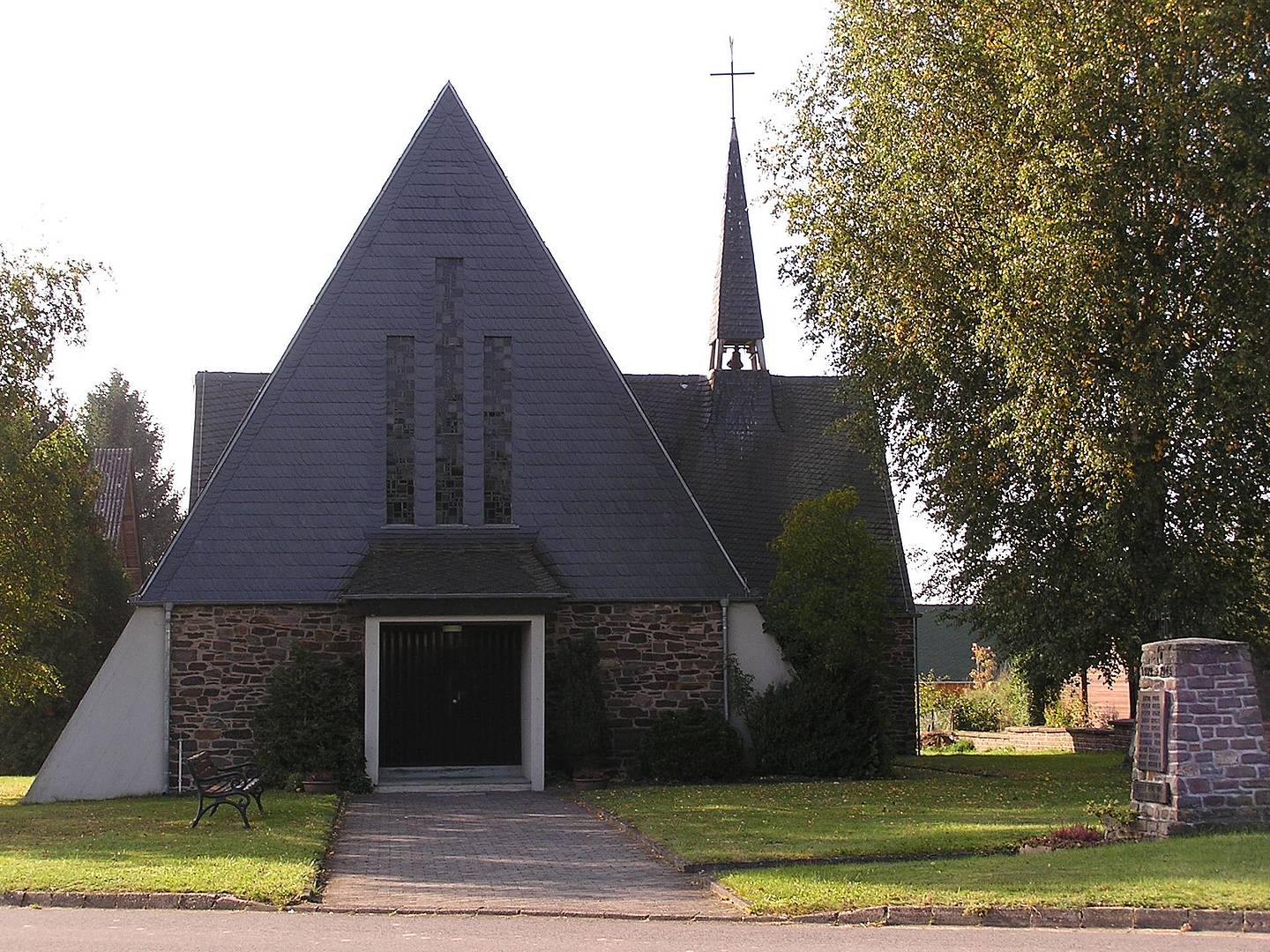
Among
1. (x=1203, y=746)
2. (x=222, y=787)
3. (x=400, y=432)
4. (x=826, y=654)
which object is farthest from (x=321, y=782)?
(x=1203, y=746)

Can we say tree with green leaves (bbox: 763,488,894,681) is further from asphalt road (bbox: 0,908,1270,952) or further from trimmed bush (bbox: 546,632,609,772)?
asphalt road (bbox: 0,908,1270,952)

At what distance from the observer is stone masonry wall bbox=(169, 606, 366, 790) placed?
880 inches

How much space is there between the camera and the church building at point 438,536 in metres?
22.4

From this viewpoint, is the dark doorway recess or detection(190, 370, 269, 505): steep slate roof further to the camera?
detection(190, 370, 269, 505): steep slate roof

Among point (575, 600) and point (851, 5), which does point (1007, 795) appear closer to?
point (575, 600)

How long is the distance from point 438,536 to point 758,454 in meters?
8.27

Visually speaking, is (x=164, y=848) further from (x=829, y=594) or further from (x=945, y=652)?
(x=945, y=652)

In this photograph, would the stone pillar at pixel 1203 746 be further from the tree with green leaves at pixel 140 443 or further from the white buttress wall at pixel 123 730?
the tree with green leaves at pixel 140 443

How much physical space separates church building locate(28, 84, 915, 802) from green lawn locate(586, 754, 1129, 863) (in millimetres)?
2920

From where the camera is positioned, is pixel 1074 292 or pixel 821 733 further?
pixel 821 733

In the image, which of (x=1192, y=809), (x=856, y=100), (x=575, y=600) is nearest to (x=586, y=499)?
(x=575, y=600)

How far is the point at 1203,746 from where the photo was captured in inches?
562

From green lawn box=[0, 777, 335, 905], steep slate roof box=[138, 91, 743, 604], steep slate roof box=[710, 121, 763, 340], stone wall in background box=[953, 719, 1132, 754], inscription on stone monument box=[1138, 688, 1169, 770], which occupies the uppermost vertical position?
steep slate roof box=[710, 121, 763, 340]

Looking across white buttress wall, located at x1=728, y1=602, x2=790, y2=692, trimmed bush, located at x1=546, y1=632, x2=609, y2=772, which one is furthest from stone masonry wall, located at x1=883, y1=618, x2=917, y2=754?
trimmed bush, located at x1=546, y1=632, x2=609, y2=772
